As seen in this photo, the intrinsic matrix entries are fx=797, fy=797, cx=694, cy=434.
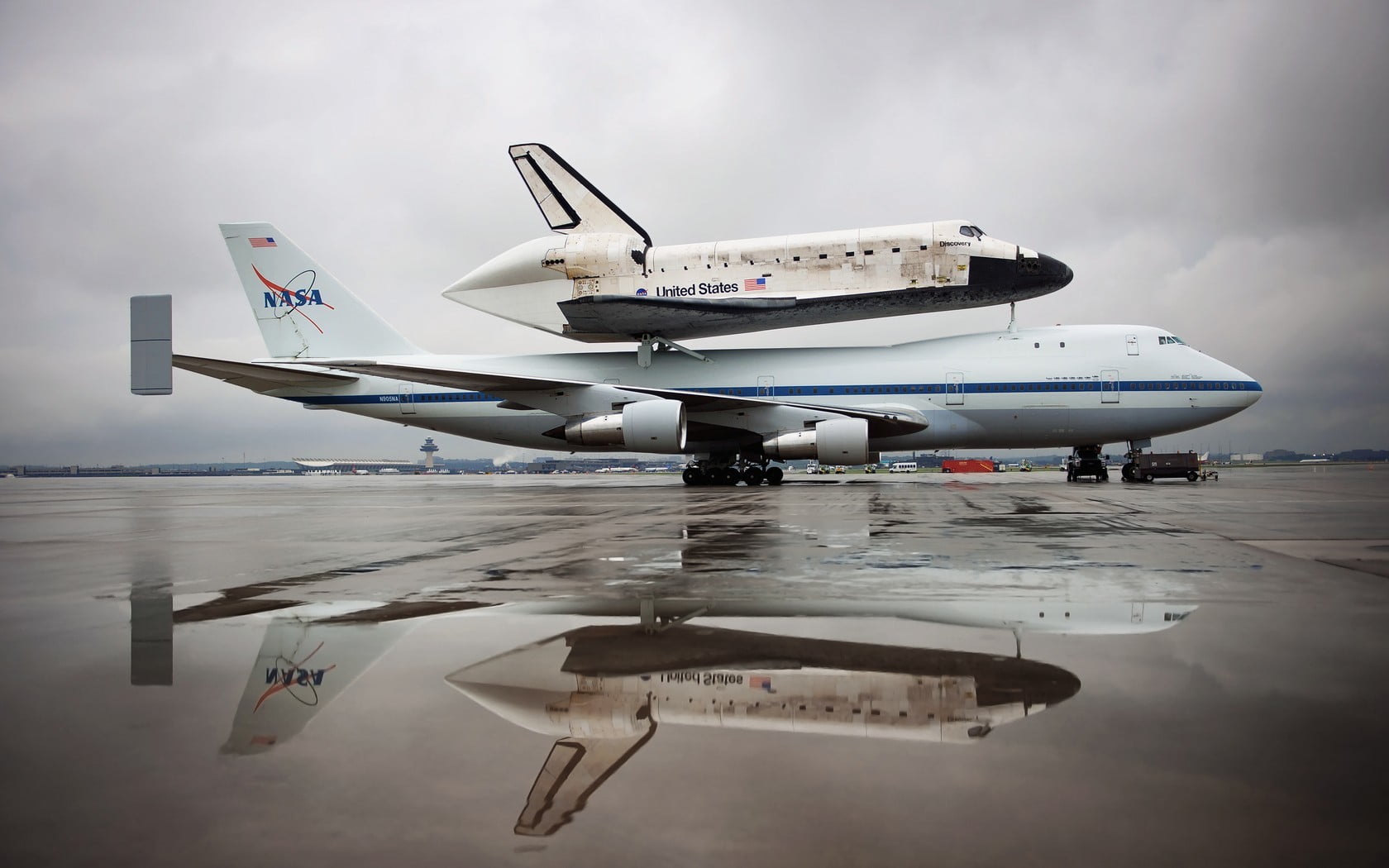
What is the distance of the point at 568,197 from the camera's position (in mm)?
24016

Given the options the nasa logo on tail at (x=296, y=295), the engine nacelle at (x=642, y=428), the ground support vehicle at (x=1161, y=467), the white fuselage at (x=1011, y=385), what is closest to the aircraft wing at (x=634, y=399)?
the white fuselage at (x=1011, y=385)

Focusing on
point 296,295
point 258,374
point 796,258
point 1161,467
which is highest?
point 796,258

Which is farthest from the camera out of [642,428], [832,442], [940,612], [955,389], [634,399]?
[634,399]

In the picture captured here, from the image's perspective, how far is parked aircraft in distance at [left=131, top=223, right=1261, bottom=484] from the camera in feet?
67.4

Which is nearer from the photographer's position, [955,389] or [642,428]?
[642,428]

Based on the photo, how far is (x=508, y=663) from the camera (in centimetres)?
316

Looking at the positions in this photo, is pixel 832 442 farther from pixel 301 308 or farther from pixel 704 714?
pixel 704 714

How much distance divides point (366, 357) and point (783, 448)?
543 inches

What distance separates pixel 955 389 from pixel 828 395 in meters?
3.29

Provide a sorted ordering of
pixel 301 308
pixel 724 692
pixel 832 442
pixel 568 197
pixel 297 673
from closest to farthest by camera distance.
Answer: pixel 724 692 → pixel 297 673 → pixel 832 442 → pixel 568 197 → pixel 301 308

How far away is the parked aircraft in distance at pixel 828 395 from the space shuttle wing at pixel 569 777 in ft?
57.4

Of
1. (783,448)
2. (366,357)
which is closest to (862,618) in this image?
(783,448)

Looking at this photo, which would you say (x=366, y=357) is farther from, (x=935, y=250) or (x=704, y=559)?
(x=704, y=559)

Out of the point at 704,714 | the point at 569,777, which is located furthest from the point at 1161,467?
the point at 569,777
